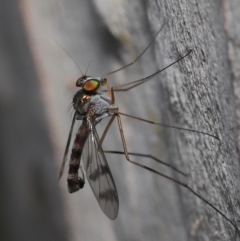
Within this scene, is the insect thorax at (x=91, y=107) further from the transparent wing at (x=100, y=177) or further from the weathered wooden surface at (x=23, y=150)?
the weathered wooden surface at (x=23, y=150)

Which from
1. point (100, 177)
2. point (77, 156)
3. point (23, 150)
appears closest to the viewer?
point (100, 177)

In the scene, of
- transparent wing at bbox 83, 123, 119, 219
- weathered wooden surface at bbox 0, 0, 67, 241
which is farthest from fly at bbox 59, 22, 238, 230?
weathered wooden surface at bbox 0, 0, 67, 241

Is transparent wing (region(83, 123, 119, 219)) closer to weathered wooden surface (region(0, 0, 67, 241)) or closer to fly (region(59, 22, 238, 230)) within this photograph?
fly (region(59, 22, 238, 230))

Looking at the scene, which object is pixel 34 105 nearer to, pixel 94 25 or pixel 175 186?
pixel 94 25

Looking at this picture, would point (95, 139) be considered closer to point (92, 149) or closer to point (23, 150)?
point (92, 149)

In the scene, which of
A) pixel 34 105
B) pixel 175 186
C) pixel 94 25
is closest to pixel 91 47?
pixel 94 25

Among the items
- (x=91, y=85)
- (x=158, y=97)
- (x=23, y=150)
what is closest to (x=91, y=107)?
(x=91, y=85)
